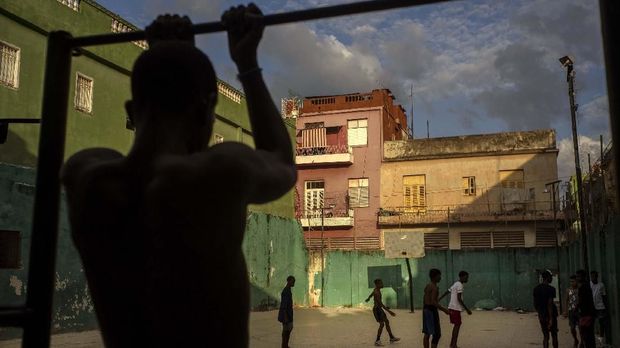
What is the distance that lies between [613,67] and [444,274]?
24608 millimetres

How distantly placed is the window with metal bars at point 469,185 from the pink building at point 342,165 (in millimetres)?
4284

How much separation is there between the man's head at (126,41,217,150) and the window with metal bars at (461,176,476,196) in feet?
95.0

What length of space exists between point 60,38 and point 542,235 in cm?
2852

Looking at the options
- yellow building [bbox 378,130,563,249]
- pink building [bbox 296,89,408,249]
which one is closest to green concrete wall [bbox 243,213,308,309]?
pink building [bbox 296,89,408,249]

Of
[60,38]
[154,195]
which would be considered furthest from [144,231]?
[60,38]

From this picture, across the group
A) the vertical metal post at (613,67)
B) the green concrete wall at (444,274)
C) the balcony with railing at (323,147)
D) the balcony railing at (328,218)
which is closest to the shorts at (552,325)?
the vertical metal post at (613,67)

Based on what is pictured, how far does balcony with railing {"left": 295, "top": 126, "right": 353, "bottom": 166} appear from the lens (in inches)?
1236

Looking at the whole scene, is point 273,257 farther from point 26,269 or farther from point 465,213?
point 26,269

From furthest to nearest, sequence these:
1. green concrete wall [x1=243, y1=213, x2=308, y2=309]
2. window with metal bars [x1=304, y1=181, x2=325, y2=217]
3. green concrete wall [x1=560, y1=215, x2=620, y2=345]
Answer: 1. window with metal bars [x1=304, y1=181, x2=325, y2=217]
2. green concrete wall [x1=243, y1=213, x2=308, y2=309]
3. green concrete wall [x1=560, y1=215, x2=620, y2=345]

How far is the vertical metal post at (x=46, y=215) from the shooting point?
1561mm

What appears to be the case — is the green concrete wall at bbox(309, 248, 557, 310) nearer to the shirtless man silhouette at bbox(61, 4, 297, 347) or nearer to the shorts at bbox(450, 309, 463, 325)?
the shorts at bbox(450, 309, 463, 325)

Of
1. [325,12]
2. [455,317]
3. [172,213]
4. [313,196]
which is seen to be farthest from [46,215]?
[313,196]

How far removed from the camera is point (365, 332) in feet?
50.5

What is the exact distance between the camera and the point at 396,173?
30.7m
